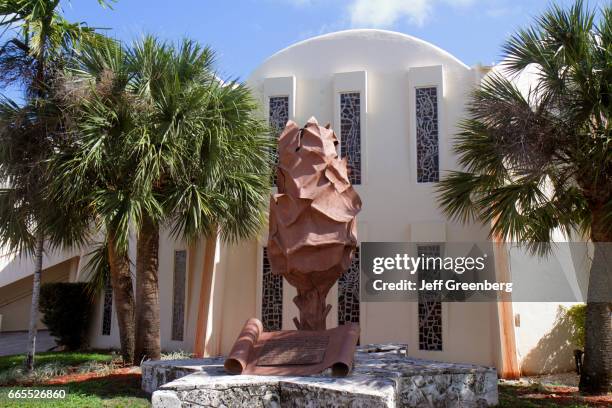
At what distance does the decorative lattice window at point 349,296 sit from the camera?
12062 mm

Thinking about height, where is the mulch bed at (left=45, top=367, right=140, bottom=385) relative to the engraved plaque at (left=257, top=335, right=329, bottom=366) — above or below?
below

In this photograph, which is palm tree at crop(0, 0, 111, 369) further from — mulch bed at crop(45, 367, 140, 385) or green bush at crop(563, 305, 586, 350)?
green bush at crop(563, 305, 586, 350)

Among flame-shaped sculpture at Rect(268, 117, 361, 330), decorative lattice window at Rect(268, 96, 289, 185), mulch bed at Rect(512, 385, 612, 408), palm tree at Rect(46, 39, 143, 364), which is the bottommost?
mulch bed at Rect(512, 385, 612, 408)

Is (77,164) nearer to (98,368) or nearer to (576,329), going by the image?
(98,368)

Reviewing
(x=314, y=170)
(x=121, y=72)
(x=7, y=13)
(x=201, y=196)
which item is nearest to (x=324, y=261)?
(x=314, y=170)

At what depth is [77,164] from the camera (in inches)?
373

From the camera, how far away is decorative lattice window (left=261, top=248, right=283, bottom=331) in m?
12.4

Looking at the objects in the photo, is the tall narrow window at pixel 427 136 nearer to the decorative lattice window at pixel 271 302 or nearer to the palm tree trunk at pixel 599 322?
the decorative lattice window at pixel 271 302

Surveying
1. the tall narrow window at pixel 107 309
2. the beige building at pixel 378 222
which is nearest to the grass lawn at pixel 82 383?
the tall narrow window at pixel 107 309

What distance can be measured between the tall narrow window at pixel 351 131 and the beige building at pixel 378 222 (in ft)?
0.08

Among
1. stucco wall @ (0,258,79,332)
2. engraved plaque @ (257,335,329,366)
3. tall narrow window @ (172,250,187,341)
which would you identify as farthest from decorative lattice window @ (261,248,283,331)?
stucco wall @ (0,258,79,332)

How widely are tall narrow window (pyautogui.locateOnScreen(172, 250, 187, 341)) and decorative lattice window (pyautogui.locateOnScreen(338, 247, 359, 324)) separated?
3.66m

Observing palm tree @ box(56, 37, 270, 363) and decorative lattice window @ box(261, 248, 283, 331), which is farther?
decorative lattice window @ box(261, 248, 283, 331)

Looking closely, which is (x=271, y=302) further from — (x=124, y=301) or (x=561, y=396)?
(x=561, y=396)
